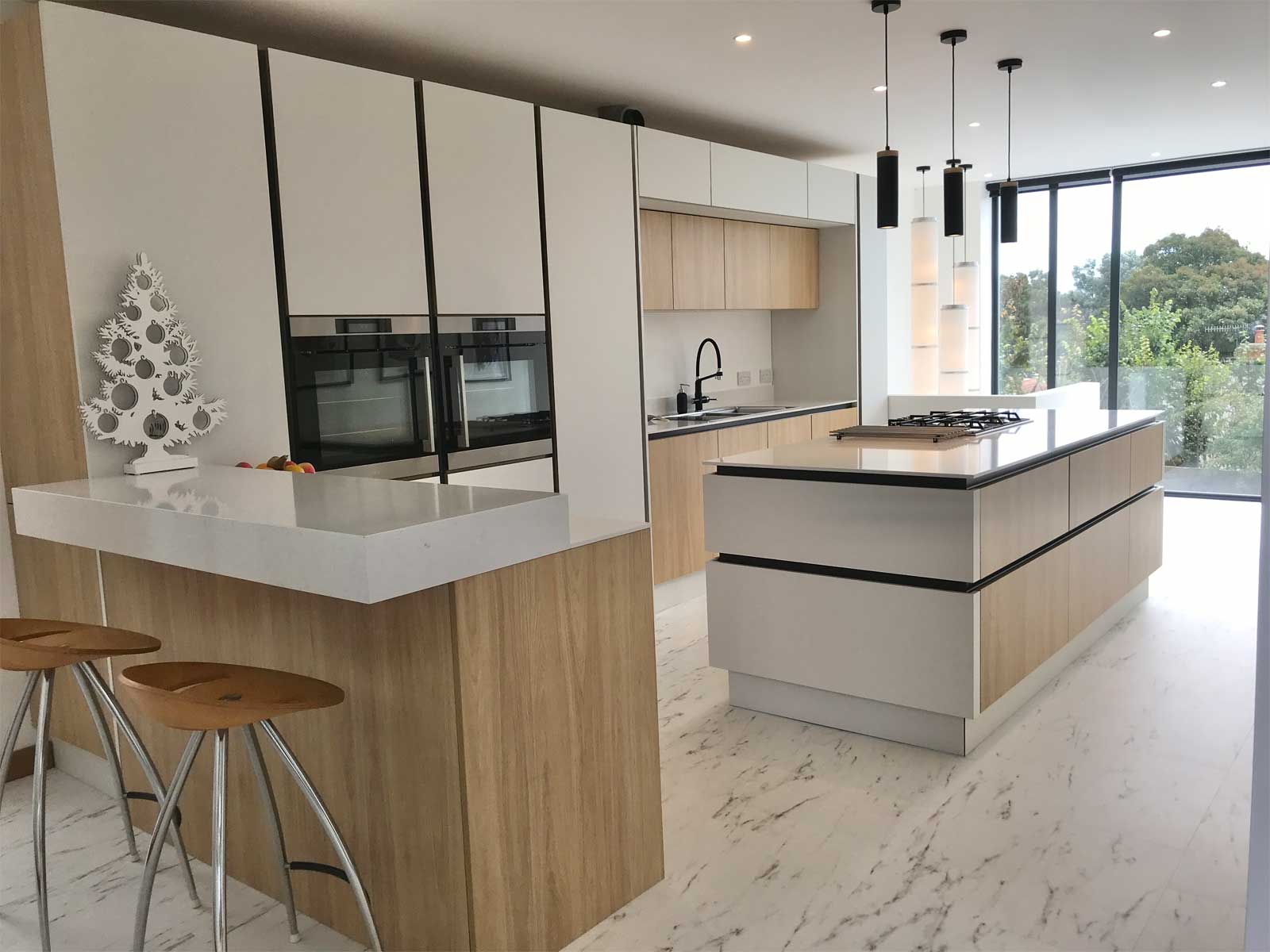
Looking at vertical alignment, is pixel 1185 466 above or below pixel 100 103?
below

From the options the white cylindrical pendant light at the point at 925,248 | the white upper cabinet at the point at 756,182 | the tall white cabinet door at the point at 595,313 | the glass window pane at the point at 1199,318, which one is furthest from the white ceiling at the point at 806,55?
the glass window pane at the point at 1199,318

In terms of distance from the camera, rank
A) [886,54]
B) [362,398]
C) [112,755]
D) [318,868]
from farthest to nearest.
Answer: [886,54], [362,398], [112,755], [318,868]

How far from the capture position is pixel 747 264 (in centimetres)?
579

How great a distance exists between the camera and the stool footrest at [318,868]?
2.06 m

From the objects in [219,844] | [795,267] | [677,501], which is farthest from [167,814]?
[795,267]

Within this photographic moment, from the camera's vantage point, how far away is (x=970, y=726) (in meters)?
3.15

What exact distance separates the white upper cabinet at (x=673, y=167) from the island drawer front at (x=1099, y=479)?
2.28 metres

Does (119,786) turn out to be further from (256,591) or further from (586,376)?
(586,376)

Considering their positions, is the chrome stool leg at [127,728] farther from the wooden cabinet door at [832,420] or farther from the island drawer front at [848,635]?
the wooden cabinet door at [832,420]

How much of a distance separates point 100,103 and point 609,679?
2.19 meters

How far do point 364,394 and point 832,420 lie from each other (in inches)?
139

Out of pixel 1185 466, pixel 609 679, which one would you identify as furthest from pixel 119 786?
pixel 1185 466

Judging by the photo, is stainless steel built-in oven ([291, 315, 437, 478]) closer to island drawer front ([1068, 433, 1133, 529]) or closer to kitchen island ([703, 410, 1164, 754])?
kitchen island ([703, 410, 1164, 754])

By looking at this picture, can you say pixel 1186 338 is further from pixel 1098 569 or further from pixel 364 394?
pixel 364 394
